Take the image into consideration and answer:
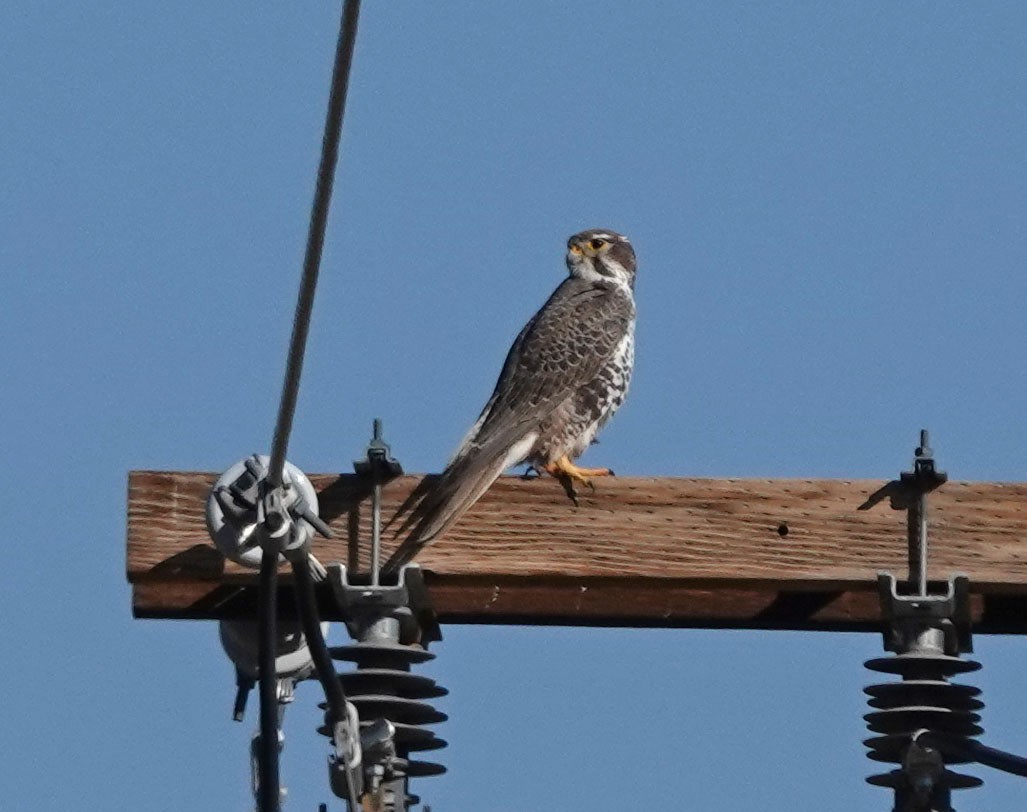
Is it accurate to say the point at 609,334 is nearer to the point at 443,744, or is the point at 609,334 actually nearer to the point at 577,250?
the point at 577,250

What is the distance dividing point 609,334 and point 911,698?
342 centimetres

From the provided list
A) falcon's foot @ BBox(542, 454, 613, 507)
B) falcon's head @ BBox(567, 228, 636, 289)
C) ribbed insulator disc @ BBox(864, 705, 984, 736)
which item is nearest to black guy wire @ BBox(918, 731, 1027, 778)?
ribbed insulator disc @ BBox(864, 705, 984, 736)

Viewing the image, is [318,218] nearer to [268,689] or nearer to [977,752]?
[268,689]

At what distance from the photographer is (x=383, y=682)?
258 inches

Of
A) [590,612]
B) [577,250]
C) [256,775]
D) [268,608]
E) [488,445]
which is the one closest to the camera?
[268,608]

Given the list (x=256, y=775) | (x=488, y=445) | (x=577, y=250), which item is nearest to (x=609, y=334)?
(x=577, y=250)

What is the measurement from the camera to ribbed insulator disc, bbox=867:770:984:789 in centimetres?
638

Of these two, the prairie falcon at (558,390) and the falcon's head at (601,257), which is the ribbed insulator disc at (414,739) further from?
the falcon's head at (601,257)

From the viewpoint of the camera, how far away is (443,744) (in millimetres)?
6535

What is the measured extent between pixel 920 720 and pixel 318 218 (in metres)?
1.95

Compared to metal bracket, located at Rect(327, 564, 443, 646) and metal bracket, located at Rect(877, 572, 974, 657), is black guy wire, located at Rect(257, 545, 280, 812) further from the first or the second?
metal bracket, located at Rect(877, 572, 974, 657)

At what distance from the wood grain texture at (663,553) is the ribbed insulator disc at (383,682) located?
0.25 m

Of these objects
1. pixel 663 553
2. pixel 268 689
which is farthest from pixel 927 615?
pixel 268 689

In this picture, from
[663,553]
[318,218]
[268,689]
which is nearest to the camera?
[318,218]
